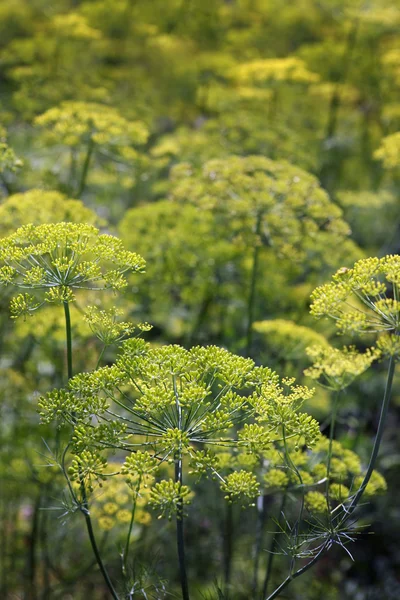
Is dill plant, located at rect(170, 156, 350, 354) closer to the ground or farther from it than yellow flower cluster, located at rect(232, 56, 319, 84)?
closer to the ground

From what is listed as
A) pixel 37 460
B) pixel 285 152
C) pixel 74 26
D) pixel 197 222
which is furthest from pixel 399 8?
pixel 37 460

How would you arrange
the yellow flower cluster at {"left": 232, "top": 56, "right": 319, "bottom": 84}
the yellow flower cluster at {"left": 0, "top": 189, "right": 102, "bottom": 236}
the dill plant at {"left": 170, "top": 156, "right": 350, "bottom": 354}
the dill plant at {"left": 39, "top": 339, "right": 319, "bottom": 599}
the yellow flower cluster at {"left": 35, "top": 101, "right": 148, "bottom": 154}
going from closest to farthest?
the dill plant at {"left": 39, "top": 339, "right": 319, "bottom": 599}, the yellow flower cluster at {"left": 0, "top": 189, "right": 102, "bottom": 236}, the dill plant at {"left": 170, "top": 156, "right": 350, "bottom": 354}, the yellow flower cluster at {"left": 35, "top": 101, "right": 148, "bottom": 154}, the yellow flower cluster at {"left": 232, "top": 56, "right": 319, "bottom": 84}

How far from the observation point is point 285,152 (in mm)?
5965

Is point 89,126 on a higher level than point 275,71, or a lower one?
lower

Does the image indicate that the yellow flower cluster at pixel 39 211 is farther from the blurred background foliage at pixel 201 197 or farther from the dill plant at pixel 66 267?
the dill plant at pixel 66 267

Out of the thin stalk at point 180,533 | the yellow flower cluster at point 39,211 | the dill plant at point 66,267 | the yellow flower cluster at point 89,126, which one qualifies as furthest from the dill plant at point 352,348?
the yellow flower cluster at point 89,126

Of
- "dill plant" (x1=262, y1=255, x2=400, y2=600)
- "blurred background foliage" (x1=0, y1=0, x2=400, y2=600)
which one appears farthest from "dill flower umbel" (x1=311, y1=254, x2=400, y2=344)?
"blurred background foliage" (x1=0, y1=0, x2=400, y2=600)

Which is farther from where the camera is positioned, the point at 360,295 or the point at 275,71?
the point at 275,71

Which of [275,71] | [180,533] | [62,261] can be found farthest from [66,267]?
[275,71]

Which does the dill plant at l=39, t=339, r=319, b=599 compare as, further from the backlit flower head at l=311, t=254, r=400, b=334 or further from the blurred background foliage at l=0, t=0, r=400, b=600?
the blurred background foliage at l=0, t=0, r=400, b=600

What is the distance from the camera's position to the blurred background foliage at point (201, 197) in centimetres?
446

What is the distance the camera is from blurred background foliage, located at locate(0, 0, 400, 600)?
4.46 meters

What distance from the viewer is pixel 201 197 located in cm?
466

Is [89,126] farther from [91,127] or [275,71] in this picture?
[275,71]
